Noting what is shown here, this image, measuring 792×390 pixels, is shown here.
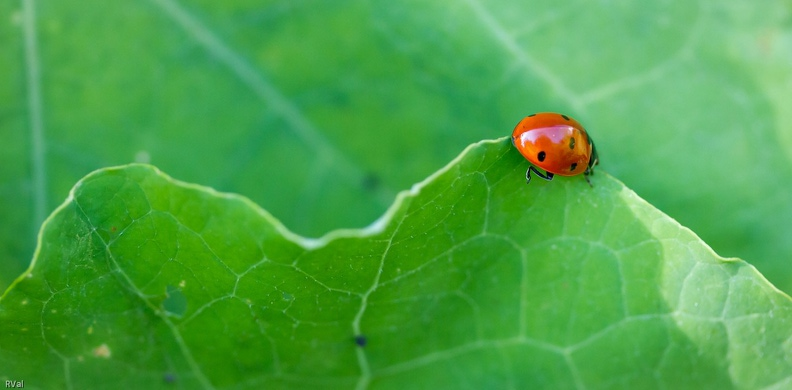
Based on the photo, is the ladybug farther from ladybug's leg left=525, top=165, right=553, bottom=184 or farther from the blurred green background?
the blurred green background

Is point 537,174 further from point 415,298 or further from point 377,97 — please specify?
point 377,97

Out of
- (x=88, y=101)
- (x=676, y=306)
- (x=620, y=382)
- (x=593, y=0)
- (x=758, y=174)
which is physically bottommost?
(x=620, y=382)

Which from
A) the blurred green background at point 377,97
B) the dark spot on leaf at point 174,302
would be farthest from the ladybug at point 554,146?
the dark spot on leaf at point 174,302

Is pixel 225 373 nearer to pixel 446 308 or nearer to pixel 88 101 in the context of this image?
pixel 446 308

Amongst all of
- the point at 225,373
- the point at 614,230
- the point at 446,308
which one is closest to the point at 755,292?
the point at 614,230

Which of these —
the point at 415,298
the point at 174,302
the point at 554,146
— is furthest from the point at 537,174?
the point at 174,302

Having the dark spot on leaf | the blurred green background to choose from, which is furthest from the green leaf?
the blurred green background
